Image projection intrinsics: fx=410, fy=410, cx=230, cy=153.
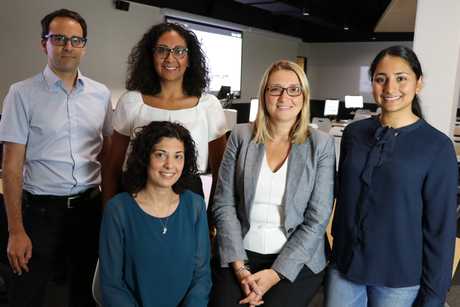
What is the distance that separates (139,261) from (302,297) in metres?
0.68

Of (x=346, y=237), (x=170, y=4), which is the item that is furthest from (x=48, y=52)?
(x=170, y=4)

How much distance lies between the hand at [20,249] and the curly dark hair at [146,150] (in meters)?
0.49

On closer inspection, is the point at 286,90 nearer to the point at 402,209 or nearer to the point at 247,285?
the point at 402,209

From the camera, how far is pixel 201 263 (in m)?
1.66

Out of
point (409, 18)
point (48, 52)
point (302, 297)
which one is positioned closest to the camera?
point (302, 297)

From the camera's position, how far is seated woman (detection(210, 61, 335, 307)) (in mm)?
1660

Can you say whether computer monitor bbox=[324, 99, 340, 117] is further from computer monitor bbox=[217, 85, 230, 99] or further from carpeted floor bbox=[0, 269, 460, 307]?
A: carpeted floor bbox=[0, 269, 460, 307]

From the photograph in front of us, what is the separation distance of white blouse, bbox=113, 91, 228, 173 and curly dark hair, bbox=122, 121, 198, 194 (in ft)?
0.32

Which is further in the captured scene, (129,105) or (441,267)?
(129,105)

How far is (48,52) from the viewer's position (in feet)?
5.91

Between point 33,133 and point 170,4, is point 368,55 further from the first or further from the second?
point 33,133

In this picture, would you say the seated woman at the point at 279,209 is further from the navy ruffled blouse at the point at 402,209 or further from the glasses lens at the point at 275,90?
the navy ruffled blouse at the point at 402,209

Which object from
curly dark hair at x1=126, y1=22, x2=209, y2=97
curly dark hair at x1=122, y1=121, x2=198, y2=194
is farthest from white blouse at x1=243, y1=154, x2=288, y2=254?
curly dark hair at x1=126, y1=22, x2=209, y2=97

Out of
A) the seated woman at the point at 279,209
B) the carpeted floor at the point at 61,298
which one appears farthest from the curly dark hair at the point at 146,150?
the carpeted floor at the point at 61,298
